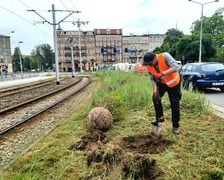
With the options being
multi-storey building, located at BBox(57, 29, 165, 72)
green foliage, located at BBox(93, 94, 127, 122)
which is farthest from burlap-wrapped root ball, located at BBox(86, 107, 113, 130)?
multi-storey building, located at BBox(57, 29, 165, 72)

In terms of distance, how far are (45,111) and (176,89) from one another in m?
5.53

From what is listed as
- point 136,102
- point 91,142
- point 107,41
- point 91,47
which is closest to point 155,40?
point 107,41

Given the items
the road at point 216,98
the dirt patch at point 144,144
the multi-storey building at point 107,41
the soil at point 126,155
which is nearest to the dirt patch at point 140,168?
the soil at point 126,155

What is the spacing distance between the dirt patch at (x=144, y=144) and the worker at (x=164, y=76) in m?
0.37

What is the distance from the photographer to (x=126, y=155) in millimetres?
2648

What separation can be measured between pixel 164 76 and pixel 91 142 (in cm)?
191

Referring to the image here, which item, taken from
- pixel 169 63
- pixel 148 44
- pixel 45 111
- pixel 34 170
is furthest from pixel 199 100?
pixel 148 44

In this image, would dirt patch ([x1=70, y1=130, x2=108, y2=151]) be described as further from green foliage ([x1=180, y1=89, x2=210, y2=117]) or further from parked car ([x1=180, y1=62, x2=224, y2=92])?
parked car ([x1=180, y1=62, x2=224, y2=92])

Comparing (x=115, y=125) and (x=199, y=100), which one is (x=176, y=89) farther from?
(x=199, y=100)

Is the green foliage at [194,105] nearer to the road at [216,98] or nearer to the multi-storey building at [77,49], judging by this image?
the road at [216,98]

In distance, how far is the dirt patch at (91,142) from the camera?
3150 mm

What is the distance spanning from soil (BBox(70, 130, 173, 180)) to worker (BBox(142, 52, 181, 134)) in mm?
522

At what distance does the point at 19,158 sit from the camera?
9.88 ft

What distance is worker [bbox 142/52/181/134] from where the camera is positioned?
3.18 m
